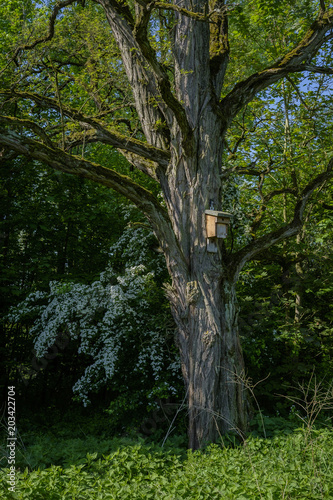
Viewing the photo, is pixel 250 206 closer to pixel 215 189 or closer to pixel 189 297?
pixel 215 189

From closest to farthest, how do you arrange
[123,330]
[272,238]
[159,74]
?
[159,74]
[272,238]
[123,330]

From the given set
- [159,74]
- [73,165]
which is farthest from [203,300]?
[159,74]

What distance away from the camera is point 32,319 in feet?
27.3

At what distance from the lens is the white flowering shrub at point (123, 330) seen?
6.38m

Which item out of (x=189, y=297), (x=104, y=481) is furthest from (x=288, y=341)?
(x=104, y=481)

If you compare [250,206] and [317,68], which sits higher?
[317,68]

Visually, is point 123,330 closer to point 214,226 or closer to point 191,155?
point 214,226

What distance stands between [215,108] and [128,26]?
5.11 feet

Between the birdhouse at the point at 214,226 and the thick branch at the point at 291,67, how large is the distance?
140 cm

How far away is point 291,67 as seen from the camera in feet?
18.0

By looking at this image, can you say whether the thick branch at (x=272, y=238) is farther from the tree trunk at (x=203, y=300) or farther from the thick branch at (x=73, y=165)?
the thick branch at (x=73, y=165)

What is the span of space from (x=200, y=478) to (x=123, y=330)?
3.43m

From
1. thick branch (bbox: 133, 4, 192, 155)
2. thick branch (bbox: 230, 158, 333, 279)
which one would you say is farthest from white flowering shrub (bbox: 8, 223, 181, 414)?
thick branch (bbox: 133, 4, 192, 155)

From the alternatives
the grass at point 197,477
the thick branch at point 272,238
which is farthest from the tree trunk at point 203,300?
the grass at point 197,477
